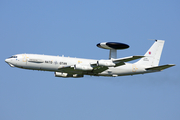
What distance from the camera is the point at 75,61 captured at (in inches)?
2328

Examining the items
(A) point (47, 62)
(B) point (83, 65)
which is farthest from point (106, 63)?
(A) point (47, 62)

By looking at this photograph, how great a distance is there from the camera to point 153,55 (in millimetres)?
64938

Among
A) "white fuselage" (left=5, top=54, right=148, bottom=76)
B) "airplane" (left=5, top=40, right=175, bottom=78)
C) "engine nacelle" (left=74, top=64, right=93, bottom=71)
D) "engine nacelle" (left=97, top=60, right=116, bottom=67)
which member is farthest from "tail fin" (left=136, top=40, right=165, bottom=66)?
"engine nacelle" (left=74, top=64, right=93, bottom=71)

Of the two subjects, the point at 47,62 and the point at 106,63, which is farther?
the point at 47,62

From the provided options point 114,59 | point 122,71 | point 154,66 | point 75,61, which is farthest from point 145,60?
point 75,61

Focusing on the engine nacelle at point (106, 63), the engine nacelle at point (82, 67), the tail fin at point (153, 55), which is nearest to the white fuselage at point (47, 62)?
the engine nacelle at point (82, 67)

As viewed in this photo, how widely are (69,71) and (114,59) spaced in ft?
31.3

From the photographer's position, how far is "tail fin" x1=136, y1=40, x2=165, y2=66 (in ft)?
209

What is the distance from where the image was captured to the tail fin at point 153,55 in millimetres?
63831

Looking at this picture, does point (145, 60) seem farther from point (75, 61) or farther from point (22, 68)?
point (22, 68)

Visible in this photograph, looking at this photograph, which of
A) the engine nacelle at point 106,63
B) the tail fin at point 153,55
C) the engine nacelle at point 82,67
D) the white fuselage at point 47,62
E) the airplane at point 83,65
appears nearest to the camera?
the engine nacelle at point 106,63

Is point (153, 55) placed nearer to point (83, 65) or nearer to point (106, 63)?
point (106, 63)

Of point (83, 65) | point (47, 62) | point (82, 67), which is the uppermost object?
point (47, 62)

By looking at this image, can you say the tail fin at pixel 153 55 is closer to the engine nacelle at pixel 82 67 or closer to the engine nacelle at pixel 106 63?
the engine nacelle at pixel 106 63
